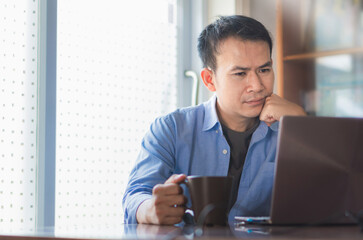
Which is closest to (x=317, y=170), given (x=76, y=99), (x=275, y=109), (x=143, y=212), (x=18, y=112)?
(x=143, y=212)

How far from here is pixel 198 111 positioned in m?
1.86

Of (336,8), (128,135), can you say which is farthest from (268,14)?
(128,135)

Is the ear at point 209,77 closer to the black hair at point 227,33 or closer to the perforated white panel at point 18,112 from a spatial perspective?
the black hair at point 227,33

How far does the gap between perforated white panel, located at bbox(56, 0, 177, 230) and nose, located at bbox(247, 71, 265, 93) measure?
79 cm

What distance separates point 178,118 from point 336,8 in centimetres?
123

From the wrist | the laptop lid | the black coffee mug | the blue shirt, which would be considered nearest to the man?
the blue shirt

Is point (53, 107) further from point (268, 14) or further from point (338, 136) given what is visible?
point (268, 14)

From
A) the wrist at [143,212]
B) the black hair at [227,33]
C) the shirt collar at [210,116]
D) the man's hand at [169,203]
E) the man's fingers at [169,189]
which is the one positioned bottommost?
the wrist at [143,212]

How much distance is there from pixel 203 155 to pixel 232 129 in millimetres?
197

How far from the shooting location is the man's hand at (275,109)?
65.2 inches

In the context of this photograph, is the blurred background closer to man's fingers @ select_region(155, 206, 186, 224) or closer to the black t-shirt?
man's fingers @ select_region(155, 206, 186, 224)

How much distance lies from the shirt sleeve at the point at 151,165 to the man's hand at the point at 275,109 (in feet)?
1.10

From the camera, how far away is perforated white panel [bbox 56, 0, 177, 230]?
2.07 meters

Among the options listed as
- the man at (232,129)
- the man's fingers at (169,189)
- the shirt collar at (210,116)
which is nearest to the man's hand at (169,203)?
the man's fingers at (169,189)
